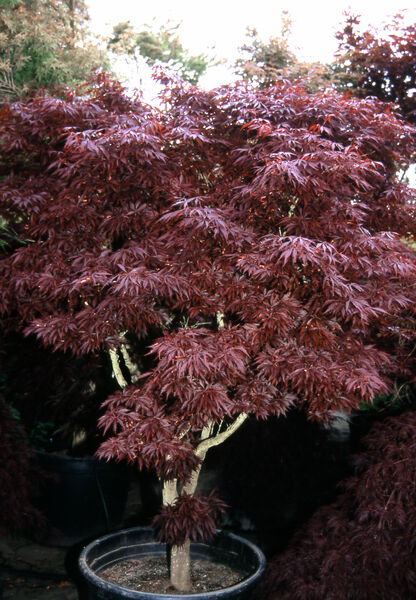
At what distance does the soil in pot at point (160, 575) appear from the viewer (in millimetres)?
2629

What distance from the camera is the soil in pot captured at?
2.63m

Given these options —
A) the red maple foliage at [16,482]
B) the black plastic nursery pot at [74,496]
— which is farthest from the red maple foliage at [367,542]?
the black plastic nursery pot at [74,496]

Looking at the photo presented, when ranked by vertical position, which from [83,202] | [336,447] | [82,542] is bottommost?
[82,542]

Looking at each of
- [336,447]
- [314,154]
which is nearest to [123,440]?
[314,154]

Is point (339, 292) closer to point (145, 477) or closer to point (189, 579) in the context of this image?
point (189, 579)


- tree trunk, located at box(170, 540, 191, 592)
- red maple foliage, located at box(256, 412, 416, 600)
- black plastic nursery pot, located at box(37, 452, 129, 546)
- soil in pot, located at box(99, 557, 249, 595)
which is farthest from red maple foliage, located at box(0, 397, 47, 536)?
red maple foliage, located at box(256, 412, 416, 600)

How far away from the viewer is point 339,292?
6.82ft

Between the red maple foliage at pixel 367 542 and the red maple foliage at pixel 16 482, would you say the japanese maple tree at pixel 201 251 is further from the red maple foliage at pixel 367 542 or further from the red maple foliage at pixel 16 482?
the red maple foliage at pixel 16 482

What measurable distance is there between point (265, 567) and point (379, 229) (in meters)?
1.75

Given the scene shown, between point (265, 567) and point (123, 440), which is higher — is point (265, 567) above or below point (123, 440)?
below

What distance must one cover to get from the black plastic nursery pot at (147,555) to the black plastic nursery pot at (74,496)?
1.09 meters

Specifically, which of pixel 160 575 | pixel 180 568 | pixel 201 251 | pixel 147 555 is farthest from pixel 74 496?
pixel 201 251

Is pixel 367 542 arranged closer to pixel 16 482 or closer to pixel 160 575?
pixel 160 575

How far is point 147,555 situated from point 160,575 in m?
0.18
